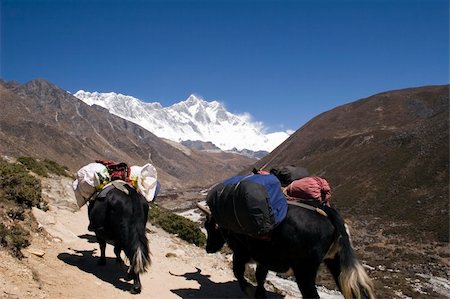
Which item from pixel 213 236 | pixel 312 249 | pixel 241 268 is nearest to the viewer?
pixel 312 249

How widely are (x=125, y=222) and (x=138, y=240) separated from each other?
1.30 ft

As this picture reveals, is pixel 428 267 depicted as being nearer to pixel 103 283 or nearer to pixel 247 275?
pixel 247 275

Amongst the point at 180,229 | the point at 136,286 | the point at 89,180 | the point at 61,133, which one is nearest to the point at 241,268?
the point at 136,286

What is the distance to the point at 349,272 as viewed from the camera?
598cm

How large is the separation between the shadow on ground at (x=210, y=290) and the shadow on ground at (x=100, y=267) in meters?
1.02

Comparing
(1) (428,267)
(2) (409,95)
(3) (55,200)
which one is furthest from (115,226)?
(2) (409,95)

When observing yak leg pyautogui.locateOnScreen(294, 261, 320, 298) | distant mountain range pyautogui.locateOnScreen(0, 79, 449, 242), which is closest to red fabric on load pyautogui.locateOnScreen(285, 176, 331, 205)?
yak leg pyautogui.locateOnScreen(294, 261, 320, 298)

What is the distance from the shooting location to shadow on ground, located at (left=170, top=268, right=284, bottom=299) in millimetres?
7898

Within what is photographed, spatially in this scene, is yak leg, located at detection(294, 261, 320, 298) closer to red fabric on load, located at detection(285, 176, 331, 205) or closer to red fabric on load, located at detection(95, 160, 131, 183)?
red fabric on load, located at detection(285, 176, 331, 205)

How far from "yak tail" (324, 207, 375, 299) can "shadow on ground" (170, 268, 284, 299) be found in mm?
2738

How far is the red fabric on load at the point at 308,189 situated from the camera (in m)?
6.59

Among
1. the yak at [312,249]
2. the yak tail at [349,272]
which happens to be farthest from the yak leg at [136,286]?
the yak tail at [349,272]

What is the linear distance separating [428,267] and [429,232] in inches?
442

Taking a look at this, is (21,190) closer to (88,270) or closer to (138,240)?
(88,270)
